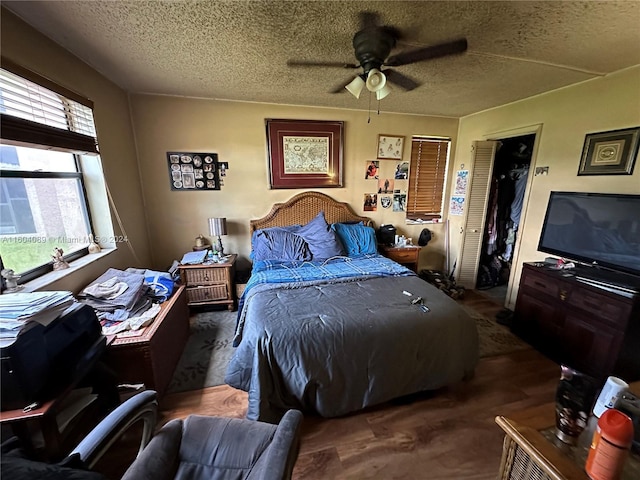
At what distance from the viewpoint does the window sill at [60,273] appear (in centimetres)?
157

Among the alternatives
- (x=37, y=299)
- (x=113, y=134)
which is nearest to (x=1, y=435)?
(x=37, y=299)

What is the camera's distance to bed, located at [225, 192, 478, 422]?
1592 mm

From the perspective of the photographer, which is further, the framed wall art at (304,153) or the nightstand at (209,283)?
the framed wall art at (304,153)

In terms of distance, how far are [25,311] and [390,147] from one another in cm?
375

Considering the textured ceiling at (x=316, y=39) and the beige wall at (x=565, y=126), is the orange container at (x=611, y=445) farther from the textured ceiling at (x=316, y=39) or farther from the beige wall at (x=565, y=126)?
the beige wall at (x=565, y=126)

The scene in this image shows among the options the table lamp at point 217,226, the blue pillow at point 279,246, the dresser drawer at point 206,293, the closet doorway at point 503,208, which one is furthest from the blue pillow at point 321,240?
the closet doorway at point 503,208

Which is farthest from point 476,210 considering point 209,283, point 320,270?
point 209,283

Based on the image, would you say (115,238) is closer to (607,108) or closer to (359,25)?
(359,25)

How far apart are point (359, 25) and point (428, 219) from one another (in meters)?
3.02

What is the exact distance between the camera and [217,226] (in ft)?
9.96

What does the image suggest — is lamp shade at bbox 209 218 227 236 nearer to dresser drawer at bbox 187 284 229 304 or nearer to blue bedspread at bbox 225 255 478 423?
dresser drawer at bbox 187 284 229 304

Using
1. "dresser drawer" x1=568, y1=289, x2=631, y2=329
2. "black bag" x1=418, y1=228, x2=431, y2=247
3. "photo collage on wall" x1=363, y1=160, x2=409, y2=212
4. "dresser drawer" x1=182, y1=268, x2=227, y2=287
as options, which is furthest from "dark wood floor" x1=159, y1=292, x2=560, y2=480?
"photo collage on wall" x1=363, y1=160, x2=409, y2=212

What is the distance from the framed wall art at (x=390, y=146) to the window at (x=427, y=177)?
227 mm

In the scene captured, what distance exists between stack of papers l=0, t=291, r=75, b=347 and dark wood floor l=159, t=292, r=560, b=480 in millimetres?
965
